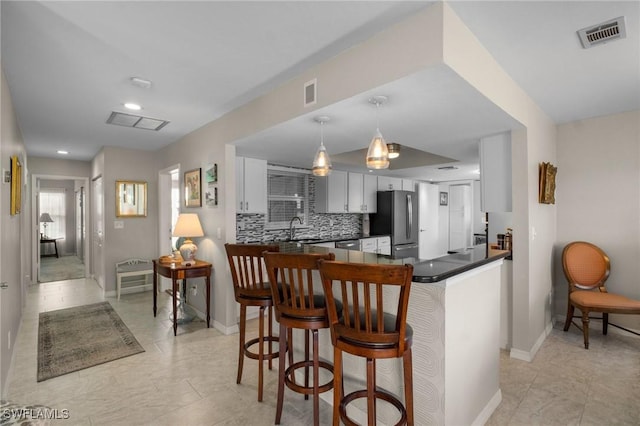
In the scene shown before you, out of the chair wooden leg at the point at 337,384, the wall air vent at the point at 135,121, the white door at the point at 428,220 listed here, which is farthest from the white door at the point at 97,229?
the white door at the point at 428,220

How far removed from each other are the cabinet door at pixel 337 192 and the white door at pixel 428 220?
198 cm

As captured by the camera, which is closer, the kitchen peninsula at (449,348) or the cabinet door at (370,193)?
the kitchen peninsula at (449,348)

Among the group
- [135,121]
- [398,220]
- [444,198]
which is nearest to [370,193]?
[398,220]

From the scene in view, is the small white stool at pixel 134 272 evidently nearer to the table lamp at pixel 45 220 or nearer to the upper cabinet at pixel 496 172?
the upper cabinet at pixel 496 172

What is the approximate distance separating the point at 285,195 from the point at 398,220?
7.76 ft

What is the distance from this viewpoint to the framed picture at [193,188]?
3.99m

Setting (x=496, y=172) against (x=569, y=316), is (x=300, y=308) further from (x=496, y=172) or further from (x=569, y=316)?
(x=569, y=316)

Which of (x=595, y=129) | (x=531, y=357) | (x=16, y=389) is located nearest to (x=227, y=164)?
(x=16, y=389)

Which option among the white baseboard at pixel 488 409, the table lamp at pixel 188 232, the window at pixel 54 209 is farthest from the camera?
the window at pixel 54 209

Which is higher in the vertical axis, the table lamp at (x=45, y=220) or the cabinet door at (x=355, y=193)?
the cabinet door at (x=355, y=193)

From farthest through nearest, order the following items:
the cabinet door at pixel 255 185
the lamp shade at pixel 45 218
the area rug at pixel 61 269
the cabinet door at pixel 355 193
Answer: the lamp shade at pixel 45 218
the area rug at pixel 61 269
the cabinet door at pixel 355 193
the cabinet door at pixel 255 185

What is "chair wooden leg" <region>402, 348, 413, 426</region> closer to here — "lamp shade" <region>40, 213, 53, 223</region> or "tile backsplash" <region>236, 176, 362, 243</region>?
"tile backsplash" <region>236, 176, 362, 243</region>

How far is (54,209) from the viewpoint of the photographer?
9.59 meters

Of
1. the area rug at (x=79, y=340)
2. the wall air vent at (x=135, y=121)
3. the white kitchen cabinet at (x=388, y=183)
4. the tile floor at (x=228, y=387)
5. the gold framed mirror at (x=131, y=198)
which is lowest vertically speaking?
the tile floor at (x=228, y=387)
